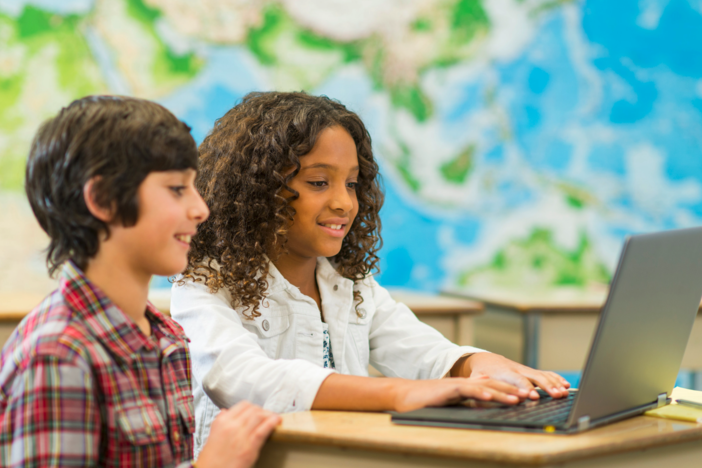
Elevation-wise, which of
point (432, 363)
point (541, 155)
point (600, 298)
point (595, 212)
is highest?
point (541, 155)

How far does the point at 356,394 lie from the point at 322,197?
0.41 metres

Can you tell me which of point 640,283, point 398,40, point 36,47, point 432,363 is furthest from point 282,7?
point 640,283

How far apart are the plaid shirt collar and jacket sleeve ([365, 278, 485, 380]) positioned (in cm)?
59

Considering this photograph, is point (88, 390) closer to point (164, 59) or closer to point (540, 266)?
point (164, 59)

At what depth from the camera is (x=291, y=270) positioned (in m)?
1.27

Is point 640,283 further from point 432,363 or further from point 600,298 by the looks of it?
point 600,298

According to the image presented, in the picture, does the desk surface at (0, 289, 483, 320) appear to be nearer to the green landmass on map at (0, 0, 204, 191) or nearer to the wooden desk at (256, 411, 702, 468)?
the green landmass on map at (0, 0, 204, 191)

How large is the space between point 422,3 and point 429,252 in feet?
3.71

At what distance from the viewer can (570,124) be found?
309cm

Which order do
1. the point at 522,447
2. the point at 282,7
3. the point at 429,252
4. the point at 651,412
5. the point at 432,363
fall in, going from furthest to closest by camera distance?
the point at 429,252, the point at 282,7, the point at 432,363, the point at 651,412, the point at 522,447

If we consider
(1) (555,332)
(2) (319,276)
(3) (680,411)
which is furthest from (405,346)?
(1) (555,332)

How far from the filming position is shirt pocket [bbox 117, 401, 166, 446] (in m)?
0.73

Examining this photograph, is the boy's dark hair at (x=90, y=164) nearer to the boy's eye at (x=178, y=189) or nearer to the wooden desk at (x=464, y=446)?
the boy's eye at (x=178, y=189)

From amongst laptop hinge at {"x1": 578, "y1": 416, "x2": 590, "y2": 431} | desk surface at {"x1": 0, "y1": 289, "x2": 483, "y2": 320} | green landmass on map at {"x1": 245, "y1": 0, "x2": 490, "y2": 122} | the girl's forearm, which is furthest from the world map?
laptop hinge at {"x1": 578, "y1": 416, "x2": 590, "y2": 431}
